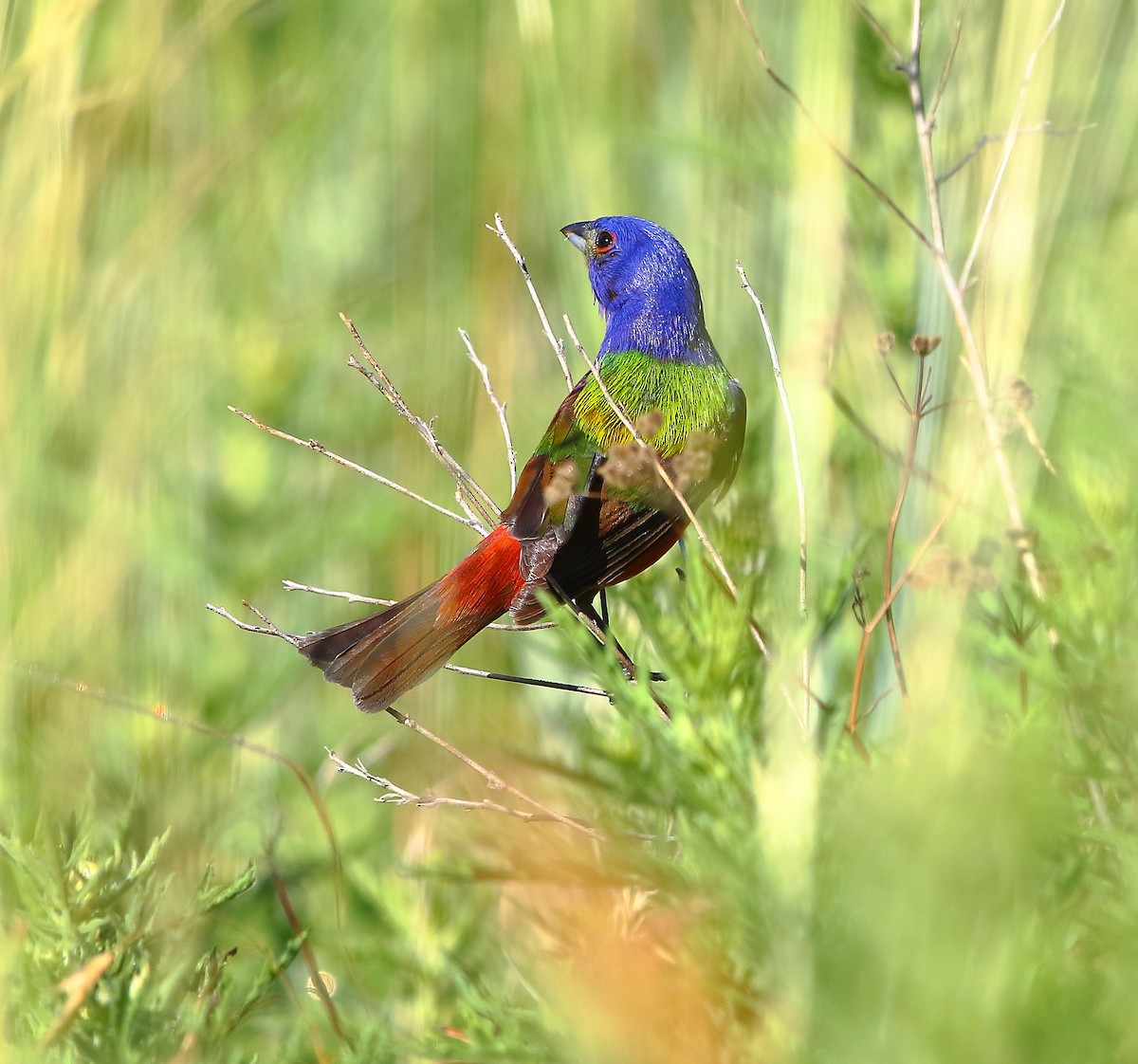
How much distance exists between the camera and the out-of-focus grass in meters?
0.85

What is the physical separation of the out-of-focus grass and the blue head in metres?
0.16

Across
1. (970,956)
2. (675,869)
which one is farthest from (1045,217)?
(970,956)

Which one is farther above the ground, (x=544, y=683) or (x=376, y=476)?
(x=376, y=476)

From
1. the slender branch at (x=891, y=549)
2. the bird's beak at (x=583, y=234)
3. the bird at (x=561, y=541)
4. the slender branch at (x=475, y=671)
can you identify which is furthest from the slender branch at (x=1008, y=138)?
the bird's beak at (x=583, y=234)

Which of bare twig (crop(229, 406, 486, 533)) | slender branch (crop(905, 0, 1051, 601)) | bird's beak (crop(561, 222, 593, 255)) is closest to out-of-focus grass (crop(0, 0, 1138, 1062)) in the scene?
slender branch (crop(905, 0, 1051, 601))

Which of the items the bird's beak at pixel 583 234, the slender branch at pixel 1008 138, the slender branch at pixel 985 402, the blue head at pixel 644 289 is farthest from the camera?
the bird's beak at pixel 583 234

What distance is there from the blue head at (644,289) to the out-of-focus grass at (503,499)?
0.16 m

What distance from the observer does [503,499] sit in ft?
7.74

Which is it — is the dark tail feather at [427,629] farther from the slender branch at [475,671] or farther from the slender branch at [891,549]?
the slender branch at [891,549]

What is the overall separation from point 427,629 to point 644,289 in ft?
2.52

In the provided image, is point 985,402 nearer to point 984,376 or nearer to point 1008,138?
point 984,376

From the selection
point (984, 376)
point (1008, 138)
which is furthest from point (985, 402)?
point (1008, 138)

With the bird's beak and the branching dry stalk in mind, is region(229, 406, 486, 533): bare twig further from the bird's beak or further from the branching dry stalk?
the bird's beak

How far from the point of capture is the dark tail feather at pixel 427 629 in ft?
6.03
